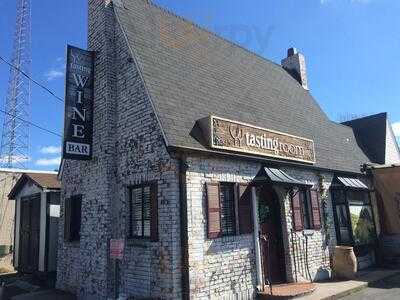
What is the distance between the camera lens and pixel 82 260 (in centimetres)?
1042

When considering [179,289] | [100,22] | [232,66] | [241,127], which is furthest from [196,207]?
[232,66]

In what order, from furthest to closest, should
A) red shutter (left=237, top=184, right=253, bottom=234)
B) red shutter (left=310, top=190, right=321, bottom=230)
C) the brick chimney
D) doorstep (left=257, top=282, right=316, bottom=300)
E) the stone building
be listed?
the brick chimney, red shutter (left=310, top=190, right=321, bottom=230), red shutter (left=237, top=184, right=253, bottom=234), doorstep (left=257, top=282, right=316, bottom=300), the stone building

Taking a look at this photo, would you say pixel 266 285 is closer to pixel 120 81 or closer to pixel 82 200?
pixel 82 200

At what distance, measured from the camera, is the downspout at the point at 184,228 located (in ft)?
26.3

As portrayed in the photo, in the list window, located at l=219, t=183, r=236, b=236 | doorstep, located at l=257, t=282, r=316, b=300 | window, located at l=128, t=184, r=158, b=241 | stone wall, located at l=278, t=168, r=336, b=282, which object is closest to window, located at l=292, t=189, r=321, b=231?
stone wall, located at l=278, t=168, r=336, b=282

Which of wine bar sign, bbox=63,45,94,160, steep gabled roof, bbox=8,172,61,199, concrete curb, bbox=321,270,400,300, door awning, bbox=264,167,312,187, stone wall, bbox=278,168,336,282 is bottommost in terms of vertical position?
concrete curb, bbox=321,270,400,300

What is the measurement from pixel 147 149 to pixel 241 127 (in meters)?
2.47

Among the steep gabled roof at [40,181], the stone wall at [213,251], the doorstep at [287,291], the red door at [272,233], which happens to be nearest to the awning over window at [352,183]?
the red door at [272,233]

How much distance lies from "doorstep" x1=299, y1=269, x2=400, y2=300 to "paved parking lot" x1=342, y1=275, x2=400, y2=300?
15cm

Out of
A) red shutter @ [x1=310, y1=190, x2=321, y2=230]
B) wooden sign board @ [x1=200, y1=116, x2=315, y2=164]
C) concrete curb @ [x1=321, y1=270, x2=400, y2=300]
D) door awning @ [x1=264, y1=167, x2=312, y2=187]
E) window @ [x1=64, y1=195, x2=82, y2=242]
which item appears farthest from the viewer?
red shutter @ [x1=310, y1=190, x2=321, y2=230]

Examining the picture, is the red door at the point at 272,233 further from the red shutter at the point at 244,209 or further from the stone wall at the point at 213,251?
the stone wall at the point at 213,251

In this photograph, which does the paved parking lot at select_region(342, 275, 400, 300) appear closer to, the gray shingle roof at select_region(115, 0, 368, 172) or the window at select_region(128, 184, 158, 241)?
the gray shingle roof at select_region(115, 0, 368, 172)

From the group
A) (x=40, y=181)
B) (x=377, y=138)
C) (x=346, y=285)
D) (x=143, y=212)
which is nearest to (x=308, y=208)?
(x=346, y=285)

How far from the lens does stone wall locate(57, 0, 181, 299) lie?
8430 millimetres
